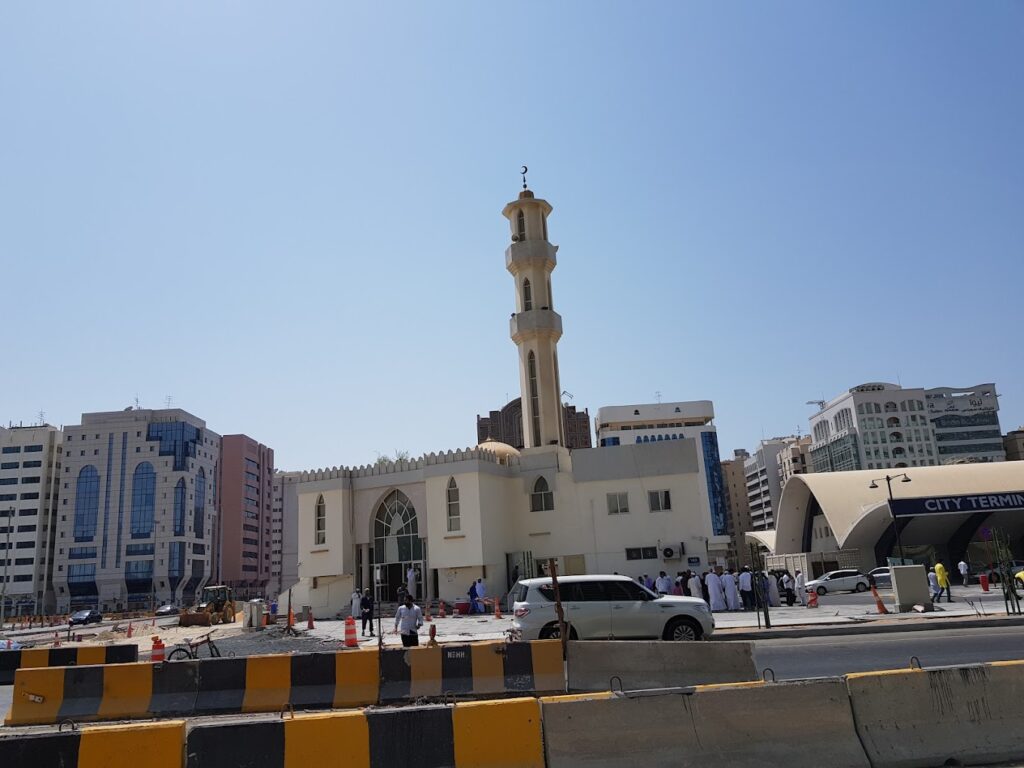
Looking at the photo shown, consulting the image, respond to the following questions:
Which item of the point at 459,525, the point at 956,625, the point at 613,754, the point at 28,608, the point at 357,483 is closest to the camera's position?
the point at 613,754

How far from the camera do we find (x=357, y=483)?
39062 mm

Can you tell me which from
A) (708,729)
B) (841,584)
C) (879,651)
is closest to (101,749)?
(708,729)

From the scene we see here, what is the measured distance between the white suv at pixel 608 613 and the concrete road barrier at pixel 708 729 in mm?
8968

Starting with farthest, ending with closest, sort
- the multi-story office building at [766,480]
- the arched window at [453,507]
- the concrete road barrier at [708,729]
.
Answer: the multi-story office building at [766,480] < the arched window at [453,507] < the concrete road barrier at [708,729]

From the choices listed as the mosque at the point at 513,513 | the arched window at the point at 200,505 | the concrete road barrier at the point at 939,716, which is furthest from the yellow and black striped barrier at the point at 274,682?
the arched window at the point at 200,505

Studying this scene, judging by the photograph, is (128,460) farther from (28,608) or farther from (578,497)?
(578,497)

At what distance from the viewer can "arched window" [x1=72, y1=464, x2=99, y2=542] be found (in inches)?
3875

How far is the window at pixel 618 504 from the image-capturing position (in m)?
36.3

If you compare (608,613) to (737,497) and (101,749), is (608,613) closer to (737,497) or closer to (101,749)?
(101,749)

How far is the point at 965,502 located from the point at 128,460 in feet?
315

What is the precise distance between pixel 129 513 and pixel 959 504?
9473 cm

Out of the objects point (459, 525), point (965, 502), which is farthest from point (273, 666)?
point (965, 502)

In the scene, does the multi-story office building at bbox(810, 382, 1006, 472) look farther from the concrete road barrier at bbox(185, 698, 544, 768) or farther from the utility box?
the concrete road barrier at bbox(185, 698, 544, 768)

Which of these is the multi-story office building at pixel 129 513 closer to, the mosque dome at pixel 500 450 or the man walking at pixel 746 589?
the mosque dome at pixel 500 450
